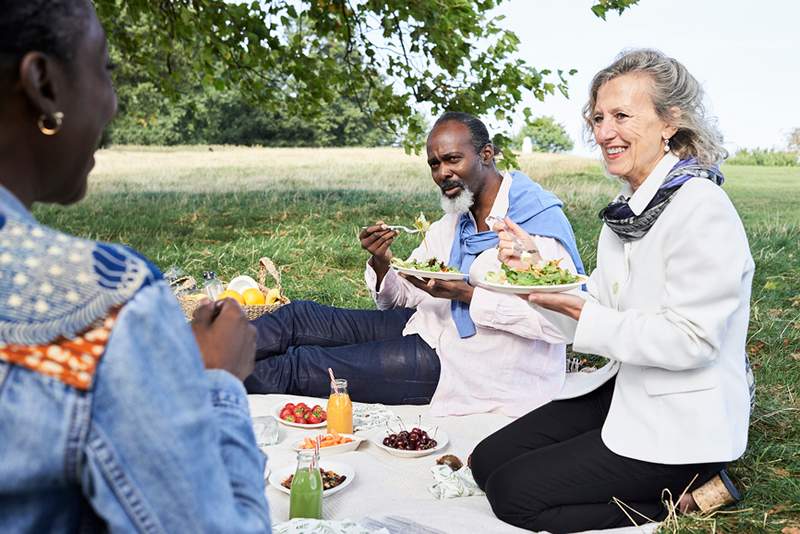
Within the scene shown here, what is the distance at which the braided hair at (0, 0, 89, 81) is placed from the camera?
3.65 ft

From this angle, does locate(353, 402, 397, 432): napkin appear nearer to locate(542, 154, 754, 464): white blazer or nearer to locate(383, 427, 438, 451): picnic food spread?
locate(383, 427, 438, 451): picnic food spread

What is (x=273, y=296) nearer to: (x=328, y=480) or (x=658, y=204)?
(x=328, y=480)

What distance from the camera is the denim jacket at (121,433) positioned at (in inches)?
40.9

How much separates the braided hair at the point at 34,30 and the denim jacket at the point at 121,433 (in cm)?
20

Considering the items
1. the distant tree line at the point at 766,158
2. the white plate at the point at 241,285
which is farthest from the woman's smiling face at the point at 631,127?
the distant tree line at the point at 766,158

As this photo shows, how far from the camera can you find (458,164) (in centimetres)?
475

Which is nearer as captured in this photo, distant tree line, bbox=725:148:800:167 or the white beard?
the white beard

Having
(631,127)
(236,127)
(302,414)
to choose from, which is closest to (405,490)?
(302,414)

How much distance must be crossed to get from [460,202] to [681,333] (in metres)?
2.14

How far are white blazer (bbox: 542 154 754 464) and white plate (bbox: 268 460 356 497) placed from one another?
1.19 meters

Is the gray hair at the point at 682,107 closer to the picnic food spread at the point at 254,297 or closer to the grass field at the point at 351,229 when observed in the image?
the grass field at the point at 351,229

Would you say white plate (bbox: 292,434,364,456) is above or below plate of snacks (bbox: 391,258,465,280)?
below

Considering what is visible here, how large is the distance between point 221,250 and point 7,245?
7.91 m

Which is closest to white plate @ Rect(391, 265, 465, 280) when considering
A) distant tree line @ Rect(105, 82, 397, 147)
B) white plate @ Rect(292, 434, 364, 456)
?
white plate @ Rect(292, 434, 364, 456)
